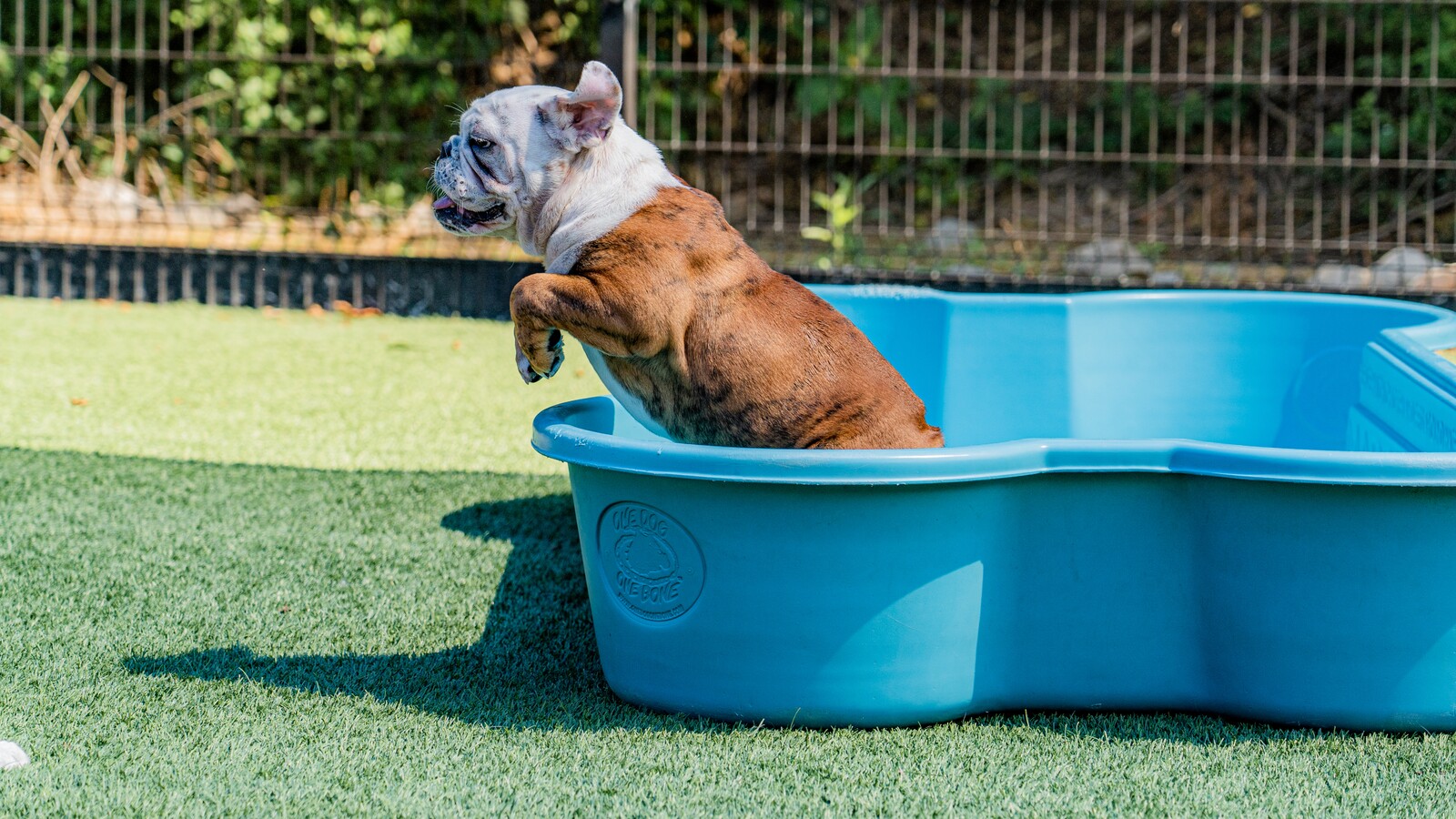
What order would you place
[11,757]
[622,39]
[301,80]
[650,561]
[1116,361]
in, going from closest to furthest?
1. [11,757]
2. [650,561]
3. [1116,361]
4. [622,39]
5. [301,80]

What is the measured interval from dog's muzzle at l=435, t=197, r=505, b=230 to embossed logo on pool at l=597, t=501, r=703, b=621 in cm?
62

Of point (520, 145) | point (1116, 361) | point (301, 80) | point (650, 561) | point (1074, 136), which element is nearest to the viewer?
point (650, 561)

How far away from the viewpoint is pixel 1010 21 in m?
9.05

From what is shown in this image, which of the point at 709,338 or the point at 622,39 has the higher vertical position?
the point at 622,39

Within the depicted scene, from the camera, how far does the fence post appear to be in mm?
6211

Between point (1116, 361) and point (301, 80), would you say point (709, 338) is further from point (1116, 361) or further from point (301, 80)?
point (301, 80)

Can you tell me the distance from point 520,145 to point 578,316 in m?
0.35

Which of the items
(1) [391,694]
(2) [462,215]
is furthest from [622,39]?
(1) [391,694]

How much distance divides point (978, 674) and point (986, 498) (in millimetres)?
293

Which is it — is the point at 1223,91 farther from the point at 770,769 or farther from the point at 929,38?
the point at 770,769

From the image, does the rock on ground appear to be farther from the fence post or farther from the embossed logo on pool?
the embossed logo on pool

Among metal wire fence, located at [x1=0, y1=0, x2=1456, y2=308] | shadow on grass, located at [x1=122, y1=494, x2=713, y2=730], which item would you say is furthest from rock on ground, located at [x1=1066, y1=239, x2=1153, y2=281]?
shadow on grass, located at [x1=122, y1=494, x2=713, y2=730]

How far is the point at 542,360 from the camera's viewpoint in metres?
2.42

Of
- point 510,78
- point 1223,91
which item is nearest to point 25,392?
point 510,78
